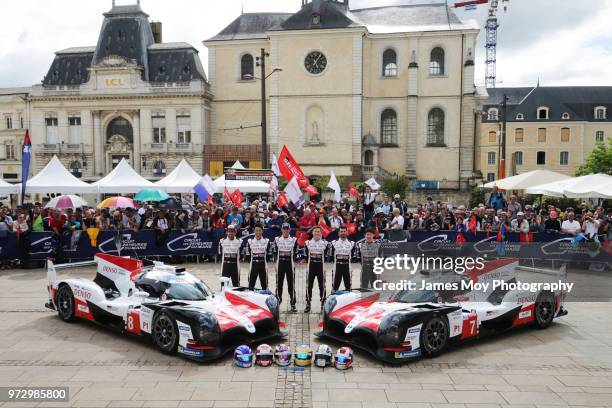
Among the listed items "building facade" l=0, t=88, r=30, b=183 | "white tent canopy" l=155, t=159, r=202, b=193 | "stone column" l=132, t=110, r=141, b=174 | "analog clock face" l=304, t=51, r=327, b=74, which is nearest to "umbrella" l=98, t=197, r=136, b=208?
"white tent canopy" l=155, t=159, r=202, b=193

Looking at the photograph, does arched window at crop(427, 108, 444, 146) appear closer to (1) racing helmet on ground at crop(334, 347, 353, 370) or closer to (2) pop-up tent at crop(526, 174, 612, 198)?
(2) pop-up tent at crop(526, 174, 612, 198)

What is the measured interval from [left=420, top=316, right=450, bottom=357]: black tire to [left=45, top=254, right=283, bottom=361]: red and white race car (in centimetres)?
260

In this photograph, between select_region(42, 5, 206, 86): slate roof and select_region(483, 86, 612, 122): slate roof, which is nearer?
select_region(42, 5, 206, 86): slate roof

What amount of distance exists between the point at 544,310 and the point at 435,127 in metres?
40.3

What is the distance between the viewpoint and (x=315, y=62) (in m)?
48.1

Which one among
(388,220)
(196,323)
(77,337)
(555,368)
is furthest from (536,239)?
(77,337)

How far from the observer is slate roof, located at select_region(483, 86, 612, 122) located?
6712 cm

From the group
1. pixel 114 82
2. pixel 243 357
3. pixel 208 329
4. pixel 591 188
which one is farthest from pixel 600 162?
pixel 114 82

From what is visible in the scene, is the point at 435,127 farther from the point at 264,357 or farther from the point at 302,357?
the point at 264,357

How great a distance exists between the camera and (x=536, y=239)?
17031mm

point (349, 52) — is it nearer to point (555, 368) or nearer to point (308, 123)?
point (308, 123)

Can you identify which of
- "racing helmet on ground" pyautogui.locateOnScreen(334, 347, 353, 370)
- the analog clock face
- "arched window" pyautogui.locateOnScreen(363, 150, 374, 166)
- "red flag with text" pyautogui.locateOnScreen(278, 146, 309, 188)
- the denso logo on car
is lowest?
"racing helmet on ground" pyautogui.locateOnScreen(334, 347, 353, 370)

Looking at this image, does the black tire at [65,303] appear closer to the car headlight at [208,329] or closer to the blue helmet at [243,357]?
the car headlight at [208,329]

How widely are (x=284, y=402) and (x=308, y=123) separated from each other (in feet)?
141
